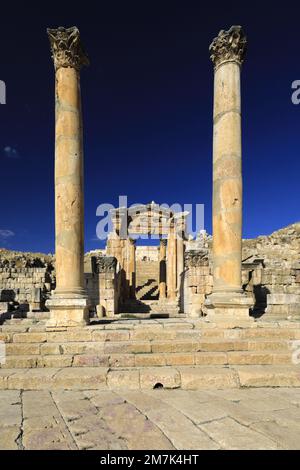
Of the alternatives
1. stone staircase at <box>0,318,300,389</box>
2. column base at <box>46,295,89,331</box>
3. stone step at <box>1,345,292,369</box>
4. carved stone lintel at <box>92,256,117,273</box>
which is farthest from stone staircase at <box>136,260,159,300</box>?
stone step at <box>1,345,292,369</box>

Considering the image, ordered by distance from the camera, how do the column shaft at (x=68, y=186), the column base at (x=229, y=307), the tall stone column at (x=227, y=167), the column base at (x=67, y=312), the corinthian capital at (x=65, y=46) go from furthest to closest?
the tall stone column at (x=227, y=167)
the corinthian capital at (x=65, y=46)
the column shaft at (x=68, y=186)
the column base at (x=229, y=307)
the column base at (x=67, y=312)

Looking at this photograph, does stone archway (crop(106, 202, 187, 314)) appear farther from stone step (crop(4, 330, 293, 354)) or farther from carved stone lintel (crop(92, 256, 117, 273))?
stone step (crop(4, 330, 293, 354))

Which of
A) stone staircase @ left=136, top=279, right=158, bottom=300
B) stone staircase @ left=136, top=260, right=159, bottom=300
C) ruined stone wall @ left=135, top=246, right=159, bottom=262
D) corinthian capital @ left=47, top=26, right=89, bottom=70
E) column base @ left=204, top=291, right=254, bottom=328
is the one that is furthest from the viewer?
ruined stone wall @ left=135, top=246, right=159, bottom=262

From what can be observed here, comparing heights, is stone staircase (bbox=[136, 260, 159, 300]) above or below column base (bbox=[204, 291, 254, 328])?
below

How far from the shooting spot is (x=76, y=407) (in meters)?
4.35

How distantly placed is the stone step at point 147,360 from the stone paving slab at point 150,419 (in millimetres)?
849

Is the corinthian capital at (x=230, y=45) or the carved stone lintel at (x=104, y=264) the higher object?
the corinthian capital at (x=230, y=45)

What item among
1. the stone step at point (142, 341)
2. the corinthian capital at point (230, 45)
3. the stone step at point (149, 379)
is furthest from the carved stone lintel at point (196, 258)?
the stone step at point (149, 379)

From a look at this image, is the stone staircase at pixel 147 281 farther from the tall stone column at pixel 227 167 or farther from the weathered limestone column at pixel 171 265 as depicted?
the tall stone column at pixel 227 167

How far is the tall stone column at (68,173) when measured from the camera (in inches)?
320

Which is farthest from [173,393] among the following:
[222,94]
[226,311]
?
[222,94]

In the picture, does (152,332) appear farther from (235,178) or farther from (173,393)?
(235,178)

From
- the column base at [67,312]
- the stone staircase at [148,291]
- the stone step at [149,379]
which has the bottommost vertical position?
the stone staircase at [148,291]

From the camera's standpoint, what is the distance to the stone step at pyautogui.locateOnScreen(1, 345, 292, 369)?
5926mm
